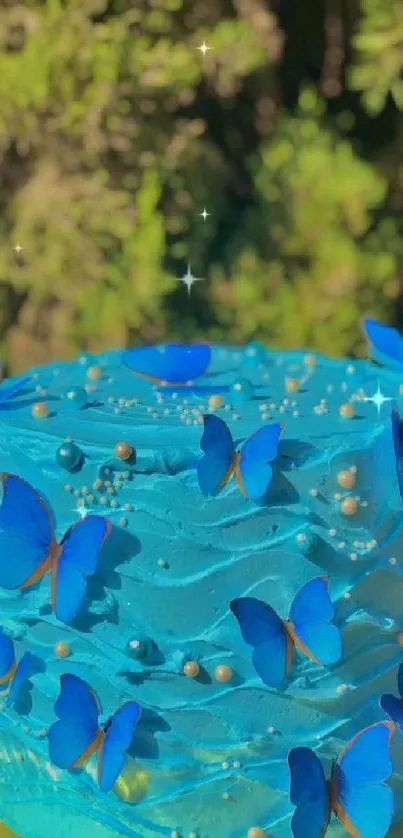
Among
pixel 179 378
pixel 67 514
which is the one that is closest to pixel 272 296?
pixel 179 378

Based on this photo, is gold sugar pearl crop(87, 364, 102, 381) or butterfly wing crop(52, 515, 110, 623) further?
gold sugar pearl crop(87, 364, 102, 381)

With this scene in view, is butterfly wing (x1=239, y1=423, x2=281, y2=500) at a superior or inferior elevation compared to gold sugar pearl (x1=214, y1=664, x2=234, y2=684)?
superior

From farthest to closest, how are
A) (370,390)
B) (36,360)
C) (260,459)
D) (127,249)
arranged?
1. (36,360)
2. (127,249)
3. (370,390)
4. (260,459)

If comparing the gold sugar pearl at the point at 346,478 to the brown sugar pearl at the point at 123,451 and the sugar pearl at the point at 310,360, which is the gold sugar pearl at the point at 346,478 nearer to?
the brown sugar pearl at the point at 123,451

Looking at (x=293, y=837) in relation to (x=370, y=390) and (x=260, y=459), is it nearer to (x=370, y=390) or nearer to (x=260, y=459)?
(x=260, y=459)

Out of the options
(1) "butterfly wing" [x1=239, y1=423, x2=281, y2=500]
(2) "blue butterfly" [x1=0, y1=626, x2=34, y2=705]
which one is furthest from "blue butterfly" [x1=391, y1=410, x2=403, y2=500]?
(2) "blue butterfly" [x1=0, y1=626, x2=34, y2=705]

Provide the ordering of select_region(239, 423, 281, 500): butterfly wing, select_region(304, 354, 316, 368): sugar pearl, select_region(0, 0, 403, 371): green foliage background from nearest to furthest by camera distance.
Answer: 1. select_region(239, 423, 281, 500): butterfly wing
2. select_region(304, 354, 316, 368): sugar pearl
3. select_region(0, 0, 403, 371): green foliage background

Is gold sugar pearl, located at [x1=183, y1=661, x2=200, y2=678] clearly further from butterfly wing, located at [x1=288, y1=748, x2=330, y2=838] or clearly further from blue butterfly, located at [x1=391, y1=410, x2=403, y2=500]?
blue butterfly, located at [x1=391, y1=410, x2=403, y2=500]
